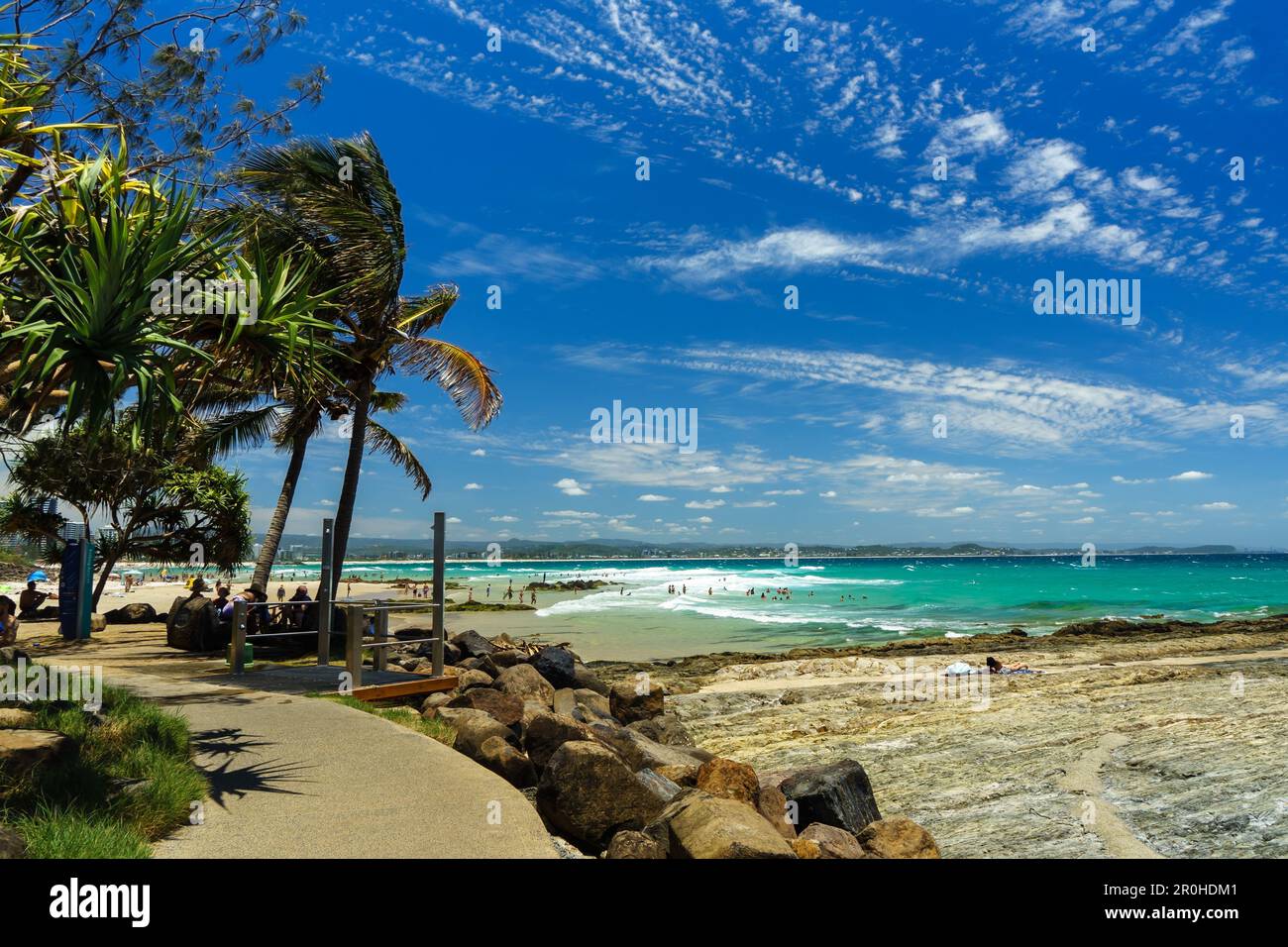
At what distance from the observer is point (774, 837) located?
5461 mm

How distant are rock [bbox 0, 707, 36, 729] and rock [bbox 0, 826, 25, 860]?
2.49m

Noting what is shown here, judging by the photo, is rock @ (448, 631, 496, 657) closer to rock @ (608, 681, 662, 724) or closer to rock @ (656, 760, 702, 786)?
rock @ (608, 681, 662, 724)

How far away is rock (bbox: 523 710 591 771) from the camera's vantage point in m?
8.70

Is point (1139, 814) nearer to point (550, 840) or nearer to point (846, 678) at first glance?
point (550, 840)

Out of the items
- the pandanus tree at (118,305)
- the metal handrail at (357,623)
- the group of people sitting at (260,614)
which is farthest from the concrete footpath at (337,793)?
the group of people sitting at (260,614)

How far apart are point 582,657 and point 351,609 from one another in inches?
681

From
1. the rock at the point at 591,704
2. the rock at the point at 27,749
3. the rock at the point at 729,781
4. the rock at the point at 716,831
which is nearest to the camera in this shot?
the rock at the point at 716,831

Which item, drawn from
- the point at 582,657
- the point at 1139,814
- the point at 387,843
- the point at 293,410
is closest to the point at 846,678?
the point at 582,657

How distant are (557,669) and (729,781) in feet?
30.8

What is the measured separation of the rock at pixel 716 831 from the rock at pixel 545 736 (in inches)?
111

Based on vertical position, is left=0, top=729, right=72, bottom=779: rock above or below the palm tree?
below

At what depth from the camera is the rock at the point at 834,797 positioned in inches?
332

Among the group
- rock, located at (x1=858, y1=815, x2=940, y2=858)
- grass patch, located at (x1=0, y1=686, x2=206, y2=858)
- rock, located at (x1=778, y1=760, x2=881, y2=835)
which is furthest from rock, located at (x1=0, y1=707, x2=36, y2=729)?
rock, located at (x1=858, y1=815, x2=940, y2=858)

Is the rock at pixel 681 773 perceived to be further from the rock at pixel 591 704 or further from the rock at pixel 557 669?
the rock at pixel 557 669
